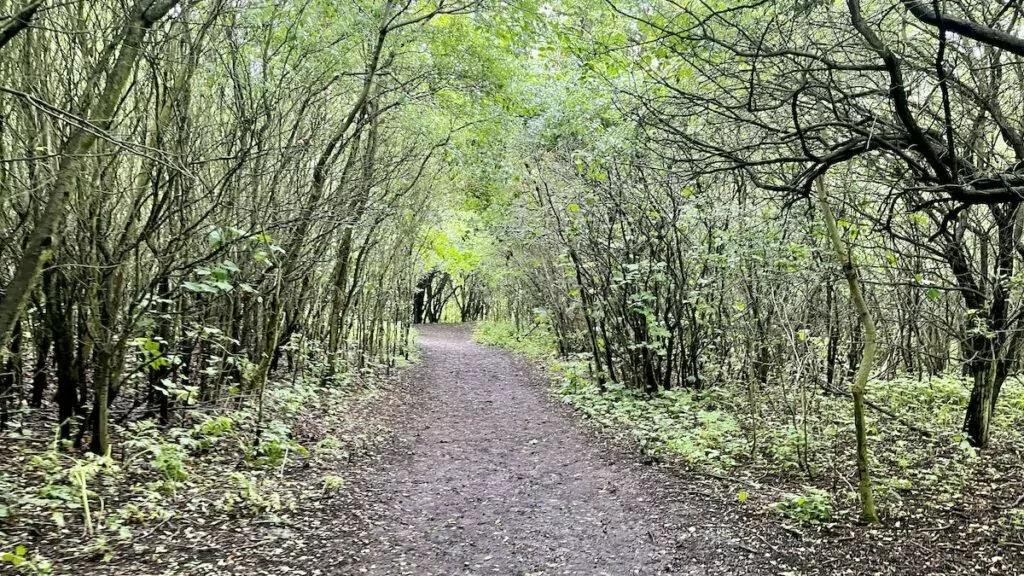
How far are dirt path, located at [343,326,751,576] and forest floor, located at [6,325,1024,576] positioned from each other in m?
0.02

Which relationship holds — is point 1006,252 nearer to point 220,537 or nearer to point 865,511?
point 865,511

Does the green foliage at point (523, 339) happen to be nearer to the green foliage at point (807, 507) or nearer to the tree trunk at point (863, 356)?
the green foliage at point (807, 507)

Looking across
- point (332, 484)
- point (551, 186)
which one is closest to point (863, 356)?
point (332, 484)

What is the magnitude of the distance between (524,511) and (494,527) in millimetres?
453

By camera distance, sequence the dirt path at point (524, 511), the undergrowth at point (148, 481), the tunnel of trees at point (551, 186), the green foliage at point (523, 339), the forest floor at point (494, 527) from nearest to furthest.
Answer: the undergrowth at point (148, 481)
the forest floor at point (494, 527)
the tunnel of trees at point (551, 186)
the dirt path at point (524, 511)
the green foliage at point (523, 339)

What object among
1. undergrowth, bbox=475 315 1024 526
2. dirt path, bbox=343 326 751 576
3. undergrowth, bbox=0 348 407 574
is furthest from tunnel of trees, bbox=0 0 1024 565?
dirt path, bbox=343 326 751 576

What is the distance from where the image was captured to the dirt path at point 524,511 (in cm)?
437

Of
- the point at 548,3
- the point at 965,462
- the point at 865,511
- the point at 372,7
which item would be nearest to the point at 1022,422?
the point at 965,462

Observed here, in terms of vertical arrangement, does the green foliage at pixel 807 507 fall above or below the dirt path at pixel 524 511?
above

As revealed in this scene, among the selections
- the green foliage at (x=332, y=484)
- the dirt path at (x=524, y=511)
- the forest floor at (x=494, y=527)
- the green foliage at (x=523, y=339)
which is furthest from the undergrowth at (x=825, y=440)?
the green foliage at (x=523, y=339)

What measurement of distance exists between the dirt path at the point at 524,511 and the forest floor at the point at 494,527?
0.02 metres

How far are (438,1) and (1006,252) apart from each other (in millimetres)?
6824

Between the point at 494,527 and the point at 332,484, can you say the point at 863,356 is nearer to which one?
the point at 494,527

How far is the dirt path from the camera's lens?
4371 millimetres
